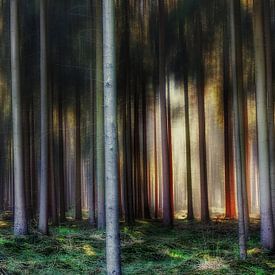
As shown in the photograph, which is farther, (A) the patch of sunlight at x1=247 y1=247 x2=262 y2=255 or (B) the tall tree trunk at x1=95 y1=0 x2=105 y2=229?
(B) the tall tree trunk at x1=95 y1=0 x2=105 y2=229

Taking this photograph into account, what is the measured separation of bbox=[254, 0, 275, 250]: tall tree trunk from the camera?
9984 mm

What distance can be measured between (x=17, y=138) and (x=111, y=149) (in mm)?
5756

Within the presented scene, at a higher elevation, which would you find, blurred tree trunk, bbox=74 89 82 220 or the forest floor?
blurred tree trunk, bbox=74 89 82 220

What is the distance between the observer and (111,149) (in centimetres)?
650

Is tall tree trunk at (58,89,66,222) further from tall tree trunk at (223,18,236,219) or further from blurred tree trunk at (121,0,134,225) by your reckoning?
tall tree trunk at (223,18,236,219)

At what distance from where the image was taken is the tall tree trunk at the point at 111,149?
253 inches

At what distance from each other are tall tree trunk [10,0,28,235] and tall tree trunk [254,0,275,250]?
5.98 meters

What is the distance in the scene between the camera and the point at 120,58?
16438mm

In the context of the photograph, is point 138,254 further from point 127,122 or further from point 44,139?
point 127,122

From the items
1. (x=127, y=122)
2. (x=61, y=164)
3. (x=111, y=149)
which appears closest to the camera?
(x=111, y=149)

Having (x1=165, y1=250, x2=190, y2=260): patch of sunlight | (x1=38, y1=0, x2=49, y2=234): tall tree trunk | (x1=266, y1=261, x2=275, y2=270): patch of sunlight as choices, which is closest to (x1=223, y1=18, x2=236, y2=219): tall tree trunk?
(x1=38, y1=0, x2=49, y2=234): tall tree trunk

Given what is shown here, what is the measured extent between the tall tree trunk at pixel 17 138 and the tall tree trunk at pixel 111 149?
561cm

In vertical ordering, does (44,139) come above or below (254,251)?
above

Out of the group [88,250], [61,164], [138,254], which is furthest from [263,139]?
[61,164]
